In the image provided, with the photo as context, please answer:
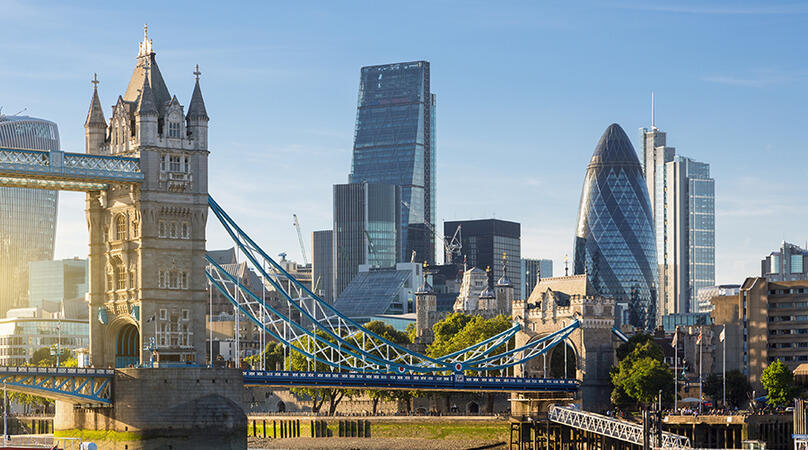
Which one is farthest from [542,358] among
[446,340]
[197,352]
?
[197,352]

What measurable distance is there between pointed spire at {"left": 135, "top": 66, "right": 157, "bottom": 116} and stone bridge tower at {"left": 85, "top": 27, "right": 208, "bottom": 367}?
Result: 3.6 inches

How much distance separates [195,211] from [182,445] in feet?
62.6

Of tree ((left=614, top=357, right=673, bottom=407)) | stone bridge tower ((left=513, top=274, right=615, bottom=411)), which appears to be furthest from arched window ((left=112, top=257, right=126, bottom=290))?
tree ((left=614, top=357, right=673, bottom=407))

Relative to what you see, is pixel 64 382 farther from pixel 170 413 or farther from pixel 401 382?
pixel 401 382

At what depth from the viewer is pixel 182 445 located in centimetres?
11375

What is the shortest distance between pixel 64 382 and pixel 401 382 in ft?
105

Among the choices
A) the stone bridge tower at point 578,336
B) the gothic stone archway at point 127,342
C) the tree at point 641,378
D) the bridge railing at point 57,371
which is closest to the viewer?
the bridge railing at point 57,371

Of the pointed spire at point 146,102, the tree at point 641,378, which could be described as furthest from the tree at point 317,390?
the pointed spire at point 146,102

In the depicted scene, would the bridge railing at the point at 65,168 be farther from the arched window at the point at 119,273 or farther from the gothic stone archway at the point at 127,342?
the gothic stone archway at the point at 127,342

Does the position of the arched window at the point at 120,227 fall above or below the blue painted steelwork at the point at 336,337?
above

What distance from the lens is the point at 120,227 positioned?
12269 centimetres

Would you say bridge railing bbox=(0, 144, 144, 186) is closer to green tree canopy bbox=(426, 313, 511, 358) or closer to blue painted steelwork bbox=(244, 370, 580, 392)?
blue painted steelwork bbox=(244, 370, 580, 392)

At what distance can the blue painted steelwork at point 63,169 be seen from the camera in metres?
114

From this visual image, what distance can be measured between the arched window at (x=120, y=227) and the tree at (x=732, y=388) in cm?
7387
